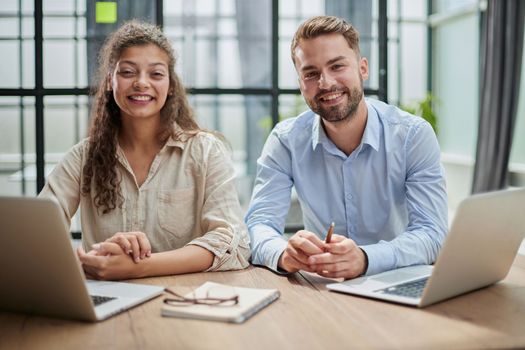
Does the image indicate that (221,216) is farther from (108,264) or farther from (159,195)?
(108,264)

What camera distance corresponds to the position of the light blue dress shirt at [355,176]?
6.27ft

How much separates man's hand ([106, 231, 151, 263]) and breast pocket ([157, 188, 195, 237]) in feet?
0.98

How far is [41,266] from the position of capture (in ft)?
3.89

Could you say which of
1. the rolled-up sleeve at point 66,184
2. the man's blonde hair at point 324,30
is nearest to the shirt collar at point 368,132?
the man's blonde hair at point 324,30

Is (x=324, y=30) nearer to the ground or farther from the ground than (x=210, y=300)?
farther from the ground

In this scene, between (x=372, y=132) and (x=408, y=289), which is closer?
(x=408, y=289)

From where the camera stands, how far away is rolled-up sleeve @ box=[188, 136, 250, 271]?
1680mm

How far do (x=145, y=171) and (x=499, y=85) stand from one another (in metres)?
4.63

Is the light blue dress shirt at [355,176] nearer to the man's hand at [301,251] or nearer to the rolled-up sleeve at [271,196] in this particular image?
the rolled-up sleeve at [271,196]

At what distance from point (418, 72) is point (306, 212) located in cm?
563

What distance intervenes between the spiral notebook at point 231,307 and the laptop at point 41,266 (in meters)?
0.12

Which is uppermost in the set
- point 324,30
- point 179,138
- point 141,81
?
point 324,30

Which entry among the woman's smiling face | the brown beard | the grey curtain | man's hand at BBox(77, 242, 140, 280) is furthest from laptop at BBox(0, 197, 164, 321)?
the grey curtain

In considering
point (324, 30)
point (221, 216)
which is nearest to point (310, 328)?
point (221, 216)
